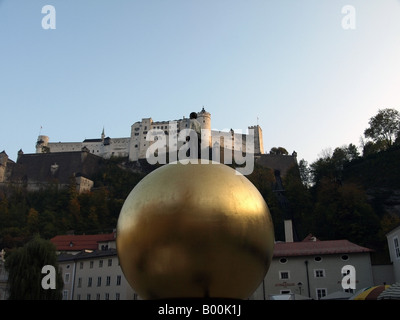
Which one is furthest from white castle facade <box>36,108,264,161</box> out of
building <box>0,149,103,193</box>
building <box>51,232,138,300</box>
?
building <box>51,232,138,300</box>

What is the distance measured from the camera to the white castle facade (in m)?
121

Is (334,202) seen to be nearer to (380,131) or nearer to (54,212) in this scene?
(380,131)

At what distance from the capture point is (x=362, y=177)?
263ft

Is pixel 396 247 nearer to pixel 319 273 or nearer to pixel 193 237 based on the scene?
pixel 319 273

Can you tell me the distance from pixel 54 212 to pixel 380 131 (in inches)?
3011

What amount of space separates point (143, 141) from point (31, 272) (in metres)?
88.4

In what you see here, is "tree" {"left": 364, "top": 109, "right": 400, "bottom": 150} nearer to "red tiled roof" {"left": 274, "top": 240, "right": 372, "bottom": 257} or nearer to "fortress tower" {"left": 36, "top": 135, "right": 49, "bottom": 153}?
"red tiled roof" {"left": 274, "top": 240, "right": 372, "bottom": 257}

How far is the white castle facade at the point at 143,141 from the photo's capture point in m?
121

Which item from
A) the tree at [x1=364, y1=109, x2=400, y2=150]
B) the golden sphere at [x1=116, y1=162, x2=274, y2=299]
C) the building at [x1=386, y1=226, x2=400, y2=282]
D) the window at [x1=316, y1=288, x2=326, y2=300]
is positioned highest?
the tree at [x1=364, y1=109, x2=400, y2=150]

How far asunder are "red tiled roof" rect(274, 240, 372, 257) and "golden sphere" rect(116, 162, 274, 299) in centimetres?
3575

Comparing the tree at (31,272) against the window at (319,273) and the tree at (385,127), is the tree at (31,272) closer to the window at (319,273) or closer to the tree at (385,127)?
the window at (319,273)

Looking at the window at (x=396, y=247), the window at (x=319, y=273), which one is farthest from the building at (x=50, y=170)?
the window at (x=396, y=247)

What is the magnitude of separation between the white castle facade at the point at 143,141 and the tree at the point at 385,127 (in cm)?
3994
